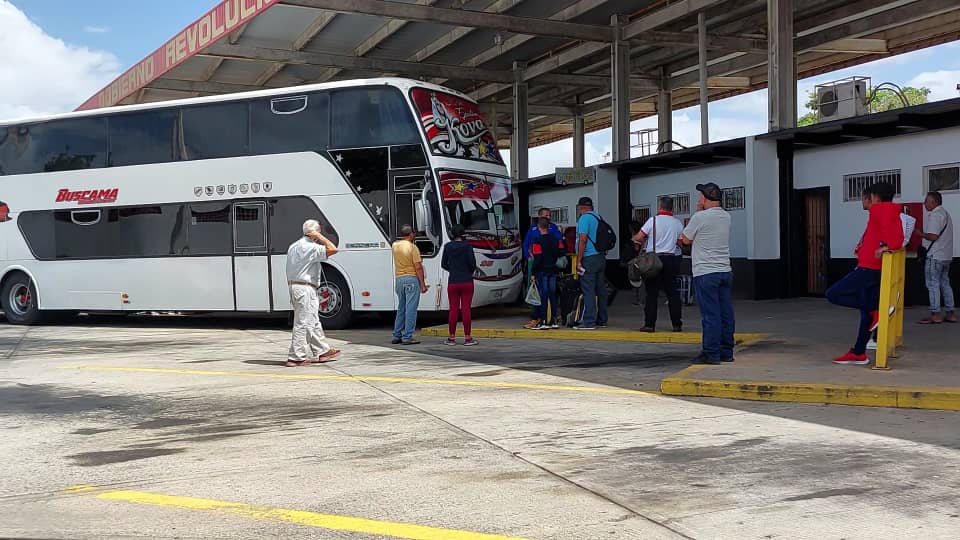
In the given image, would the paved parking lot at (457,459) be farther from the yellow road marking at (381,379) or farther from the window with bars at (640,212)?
the window with bars at (640,212)

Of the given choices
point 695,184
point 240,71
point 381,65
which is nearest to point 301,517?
point 695,184

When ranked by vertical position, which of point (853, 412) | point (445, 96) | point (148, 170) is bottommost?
point (853, 412)

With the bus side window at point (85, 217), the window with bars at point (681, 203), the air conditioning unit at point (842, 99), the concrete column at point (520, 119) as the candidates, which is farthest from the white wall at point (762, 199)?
the bus side window at point (85, 217)

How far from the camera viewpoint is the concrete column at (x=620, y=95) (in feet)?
Result: 82.8

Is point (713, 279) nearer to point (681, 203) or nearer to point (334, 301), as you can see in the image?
point (334, 301)

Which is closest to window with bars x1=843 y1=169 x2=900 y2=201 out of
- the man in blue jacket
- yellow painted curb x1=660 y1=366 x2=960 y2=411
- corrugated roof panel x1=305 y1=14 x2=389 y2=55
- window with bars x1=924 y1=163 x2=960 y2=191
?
window with bars x1=924 y1=163 x2=960 y2=191

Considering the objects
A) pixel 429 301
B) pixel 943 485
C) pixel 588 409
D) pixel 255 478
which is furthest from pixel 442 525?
pixel 429 301

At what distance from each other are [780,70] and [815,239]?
148 inches

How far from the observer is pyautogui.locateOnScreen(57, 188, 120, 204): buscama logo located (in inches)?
686

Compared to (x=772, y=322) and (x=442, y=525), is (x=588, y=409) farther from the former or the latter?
(x=772, y=322)

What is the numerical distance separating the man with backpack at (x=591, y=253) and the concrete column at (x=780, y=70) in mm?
7749

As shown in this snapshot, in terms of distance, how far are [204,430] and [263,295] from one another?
Result: 940cm

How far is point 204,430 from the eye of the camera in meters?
7.05

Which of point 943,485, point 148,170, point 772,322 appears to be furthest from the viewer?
point 148,170
